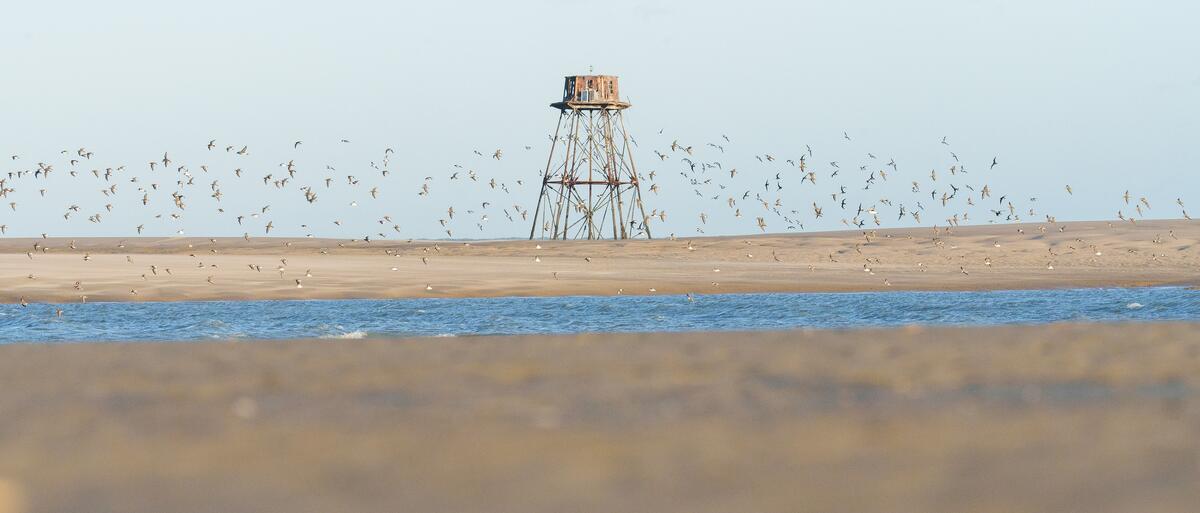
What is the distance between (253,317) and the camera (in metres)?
26.9

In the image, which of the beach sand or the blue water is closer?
the blue water

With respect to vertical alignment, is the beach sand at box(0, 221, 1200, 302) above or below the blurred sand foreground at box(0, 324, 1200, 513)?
below

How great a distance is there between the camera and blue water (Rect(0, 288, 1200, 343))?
76.3 ft

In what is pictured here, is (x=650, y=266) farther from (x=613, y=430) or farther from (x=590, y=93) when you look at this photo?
(x=613, y=430)

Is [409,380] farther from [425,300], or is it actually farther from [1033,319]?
[425,300]

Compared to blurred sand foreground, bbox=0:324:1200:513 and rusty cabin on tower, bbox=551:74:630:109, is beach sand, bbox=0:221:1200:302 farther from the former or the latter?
blurred sand foreground, bbox=0:324:1200:513

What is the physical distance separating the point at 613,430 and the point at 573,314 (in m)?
20.1

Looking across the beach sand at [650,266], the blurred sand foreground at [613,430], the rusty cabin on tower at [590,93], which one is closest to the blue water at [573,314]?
the beach sand at [650,266]

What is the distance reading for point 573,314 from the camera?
90.4ft

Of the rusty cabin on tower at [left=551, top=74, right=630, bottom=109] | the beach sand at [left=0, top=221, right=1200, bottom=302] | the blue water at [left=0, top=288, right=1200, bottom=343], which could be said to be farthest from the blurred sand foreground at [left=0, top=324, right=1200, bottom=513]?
the rusty cabin on tower at [left=551, top=74, right=630, bottom=109]

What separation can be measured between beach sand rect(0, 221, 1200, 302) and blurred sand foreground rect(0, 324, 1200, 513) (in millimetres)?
23591

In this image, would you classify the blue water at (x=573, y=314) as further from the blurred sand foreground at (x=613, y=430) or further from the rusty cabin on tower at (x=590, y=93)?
the rusty cabin on tower at (x=590, y=93)

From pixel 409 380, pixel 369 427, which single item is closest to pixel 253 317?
pixel 409 380

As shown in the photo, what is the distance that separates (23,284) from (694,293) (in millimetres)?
17095
